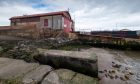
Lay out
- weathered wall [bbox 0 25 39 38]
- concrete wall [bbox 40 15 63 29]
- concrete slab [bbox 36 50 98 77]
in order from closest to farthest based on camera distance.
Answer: concrete slab [bbox 36 50 98 77] < weathered wall [bbox 0 25 39 38] < concrete wall [bbox 40 15 63 29]

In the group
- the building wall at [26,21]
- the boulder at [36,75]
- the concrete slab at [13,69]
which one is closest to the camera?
the boulder at [36,75]

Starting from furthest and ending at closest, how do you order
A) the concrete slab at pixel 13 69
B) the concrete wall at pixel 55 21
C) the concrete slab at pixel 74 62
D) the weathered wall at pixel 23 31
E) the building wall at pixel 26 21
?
the building wall at pixel 26 21, the concrete wall at pixel 55 21, the weathered wall at pixel 23 31, the concrete slab at pixel 74 62, the concrete slab at pixel 13 69

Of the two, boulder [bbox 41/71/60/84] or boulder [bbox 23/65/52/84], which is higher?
boulder [bbox 23/65/52/84]

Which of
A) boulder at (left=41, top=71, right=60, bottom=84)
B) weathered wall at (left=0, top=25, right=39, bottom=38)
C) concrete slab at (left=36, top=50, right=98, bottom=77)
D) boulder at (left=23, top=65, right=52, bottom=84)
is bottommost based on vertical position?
boulder at (left=41, top=71, right=60, bottom=84)

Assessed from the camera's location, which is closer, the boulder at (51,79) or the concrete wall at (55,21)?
the boulder at (51,79)

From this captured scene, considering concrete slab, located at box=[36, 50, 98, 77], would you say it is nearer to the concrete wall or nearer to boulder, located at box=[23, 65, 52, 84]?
boulder, located at box=[23, 65, 52, 84]

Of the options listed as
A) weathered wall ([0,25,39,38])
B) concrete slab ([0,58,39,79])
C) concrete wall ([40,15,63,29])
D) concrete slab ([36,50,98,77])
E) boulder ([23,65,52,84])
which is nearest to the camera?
boulder ([23,65,52,84])

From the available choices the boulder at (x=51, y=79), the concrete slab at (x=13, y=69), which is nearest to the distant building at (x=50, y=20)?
the concrete slab at (x=13, y=69)

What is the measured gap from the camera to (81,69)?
235 inches

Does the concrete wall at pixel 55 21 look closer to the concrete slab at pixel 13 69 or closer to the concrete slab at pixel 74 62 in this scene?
the concrete slab at pixel 74 62

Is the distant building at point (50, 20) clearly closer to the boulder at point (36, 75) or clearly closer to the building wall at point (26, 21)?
the building wall at point (26, 21)

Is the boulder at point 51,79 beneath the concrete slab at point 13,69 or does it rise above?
beneath

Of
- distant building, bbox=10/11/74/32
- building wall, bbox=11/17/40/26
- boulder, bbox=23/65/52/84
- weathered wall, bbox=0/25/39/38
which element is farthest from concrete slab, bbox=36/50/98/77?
building wall, bbox=11/17/40/26

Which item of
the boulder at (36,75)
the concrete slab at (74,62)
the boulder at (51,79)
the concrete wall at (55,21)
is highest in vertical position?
the concrete wall at (55,21)
